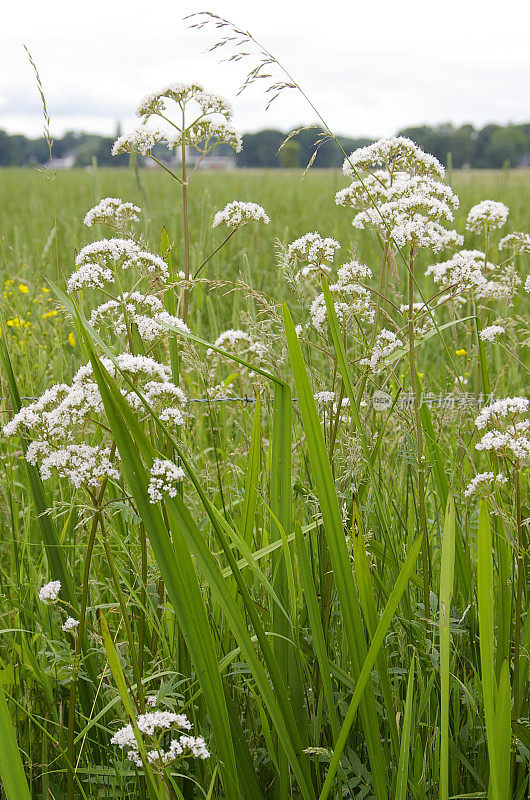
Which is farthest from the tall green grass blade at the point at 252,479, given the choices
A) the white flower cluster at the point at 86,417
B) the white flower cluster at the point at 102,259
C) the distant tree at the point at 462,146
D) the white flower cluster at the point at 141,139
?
the distant tree at the point at 462,146

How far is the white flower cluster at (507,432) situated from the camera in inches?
50.8

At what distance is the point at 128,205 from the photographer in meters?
1.81

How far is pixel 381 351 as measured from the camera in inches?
67.2

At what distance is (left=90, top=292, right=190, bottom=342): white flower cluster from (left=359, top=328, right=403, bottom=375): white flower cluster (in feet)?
1.51

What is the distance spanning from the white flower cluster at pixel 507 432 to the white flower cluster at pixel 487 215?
1.57 m

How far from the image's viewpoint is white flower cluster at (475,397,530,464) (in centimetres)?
129

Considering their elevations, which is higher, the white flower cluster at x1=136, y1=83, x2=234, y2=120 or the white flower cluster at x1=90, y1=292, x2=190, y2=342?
the white flower cluster at x1=136, y1=83, x2=234, y2=120

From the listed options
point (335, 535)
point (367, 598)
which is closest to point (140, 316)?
point (335, 535)

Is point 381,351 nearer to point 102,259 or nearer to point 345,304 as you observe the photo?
point 345,304

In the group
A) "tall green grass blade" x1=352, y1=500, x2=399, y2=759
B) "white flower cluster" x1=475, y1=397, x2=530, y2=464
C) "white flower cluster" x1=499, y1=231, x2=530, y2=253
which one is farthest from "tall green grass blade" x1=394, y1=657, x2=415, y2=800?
"white flower cluster" x1=499, y1=231, x2=530, y2=253

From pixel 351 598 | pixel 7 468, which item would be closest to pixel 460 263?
pixel 351 598

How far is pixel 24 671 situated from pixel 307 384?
1.10 meters

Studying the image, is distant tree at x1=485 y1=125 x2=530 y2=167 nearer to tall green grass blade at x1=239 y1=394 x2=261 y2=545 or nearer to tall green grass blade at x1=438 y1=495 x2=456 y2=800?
tall green grass blade at x1=239 y1=394 x2=261 y2=545

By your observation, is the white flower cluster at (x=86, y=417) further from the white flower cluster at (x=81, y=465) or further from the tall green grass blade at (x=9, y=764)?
the tall green grass blade at (x=9, y=764)
